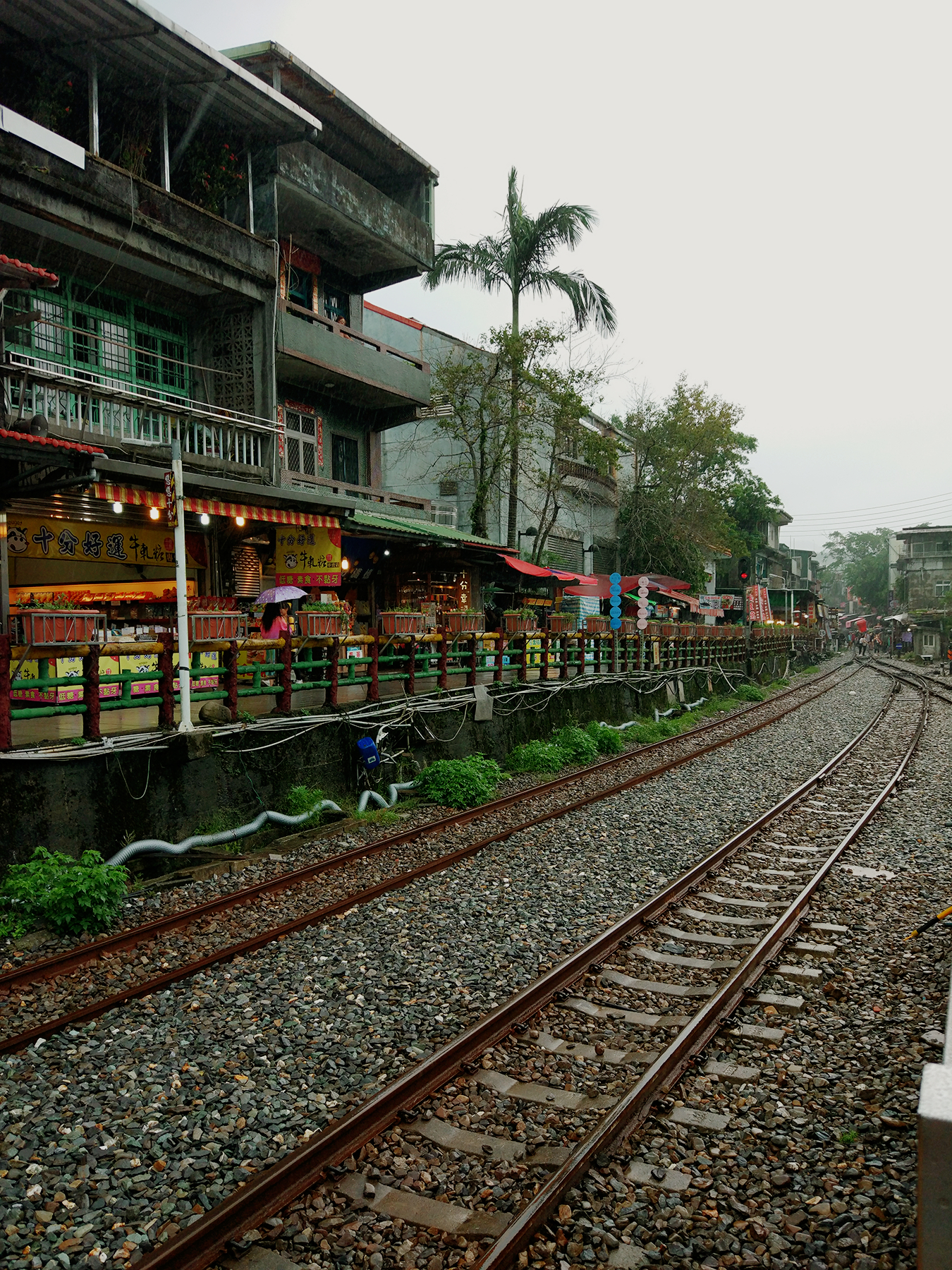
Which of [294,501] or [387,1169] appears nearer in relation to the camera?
[387,1169]

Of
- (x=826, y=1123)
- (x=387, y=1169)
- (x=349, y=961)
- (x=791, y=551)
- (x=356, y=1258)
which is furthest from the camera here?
(x=791, y=551)

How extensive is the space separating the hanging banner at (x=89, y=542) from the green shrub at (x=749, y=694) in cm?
2001

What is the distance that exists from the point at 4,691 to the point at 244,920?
305 cm

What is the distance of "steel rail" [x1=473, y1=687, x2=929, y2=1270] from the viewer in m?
3.38

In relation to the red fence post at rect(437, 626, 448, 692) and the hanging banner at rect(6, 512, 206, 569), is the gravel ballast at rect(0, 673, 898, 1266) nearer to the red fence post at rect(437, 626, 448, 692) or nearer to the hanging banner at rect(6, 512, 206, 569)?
the red fence post at rect(437, 626, 448, 692)

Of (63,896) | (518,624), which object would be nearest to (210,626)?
(63,896)

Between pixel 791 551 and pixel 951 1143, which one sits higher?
pixel 791 551

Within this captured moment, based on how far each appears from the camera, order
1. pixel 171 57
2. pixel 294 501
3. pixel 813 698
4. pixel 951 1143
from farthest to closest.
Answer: pixel 813 698, pixel 294 501, pixel 171 57, pixel 951 1143

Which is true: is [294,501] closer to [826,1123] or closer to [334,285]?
[334,285]

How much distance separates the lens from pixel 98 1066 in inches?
190

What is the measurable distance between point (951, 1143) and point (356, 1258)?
242 cm

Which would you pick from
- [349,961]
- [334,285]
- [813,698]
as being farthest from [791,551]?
[349,961]

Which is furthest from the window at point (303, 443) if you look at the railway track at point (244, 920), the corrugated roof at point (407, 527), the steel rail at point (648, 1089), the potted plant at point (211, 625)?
the steel rail at point (648, 1089)

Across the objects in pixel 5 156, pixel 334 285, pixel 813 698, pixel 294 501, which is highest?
pixel 334 285
